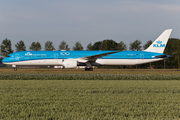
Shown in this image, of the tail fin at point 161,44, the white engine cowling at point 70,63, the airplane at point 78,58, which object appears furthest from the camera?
the tail fin at point 161,44

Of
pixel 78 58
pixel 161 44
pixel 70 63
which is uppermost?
pixel 161 44

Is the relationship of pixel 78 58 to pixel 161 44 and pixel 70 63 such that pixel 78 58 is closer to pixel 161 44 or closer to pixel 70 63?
pixel 70 63

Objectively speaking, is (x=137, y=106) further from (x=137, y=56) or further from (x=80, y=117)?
Result: (x=137, y=56)

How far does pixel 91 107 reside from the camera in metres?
6.08

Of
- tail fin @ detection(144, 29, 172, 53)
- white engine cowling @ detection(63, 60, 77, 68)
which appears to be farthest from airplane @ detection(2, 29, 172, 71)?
tail fin @ detection(144, 29, 172, 53)

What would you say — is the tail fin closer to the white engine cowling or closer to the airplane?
the airplane

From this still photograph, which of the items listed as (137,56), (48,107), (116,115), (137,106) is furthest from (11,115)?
(137,56)

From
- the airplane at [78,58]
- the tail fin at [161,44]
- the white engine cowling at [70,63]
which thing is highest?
the tail fin at [161,44]

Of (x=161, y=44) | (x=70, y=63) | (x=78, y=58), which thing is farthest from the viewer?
(x=161, y=44)

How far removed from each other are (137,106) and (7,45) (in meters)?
63.3

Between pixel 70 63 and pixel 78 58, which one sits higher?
pixel 78 58

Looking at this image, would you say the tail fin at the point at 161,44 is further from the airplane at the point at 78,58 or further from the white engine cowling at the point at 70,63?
the white engine cowling at the point at 70,63

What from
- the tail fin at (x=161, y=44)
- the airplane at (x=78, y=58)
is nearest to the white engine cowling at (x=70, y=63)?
the airplane at (x=78, y=58)

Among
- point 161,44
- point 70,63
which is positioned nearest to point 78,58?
point 70,63
